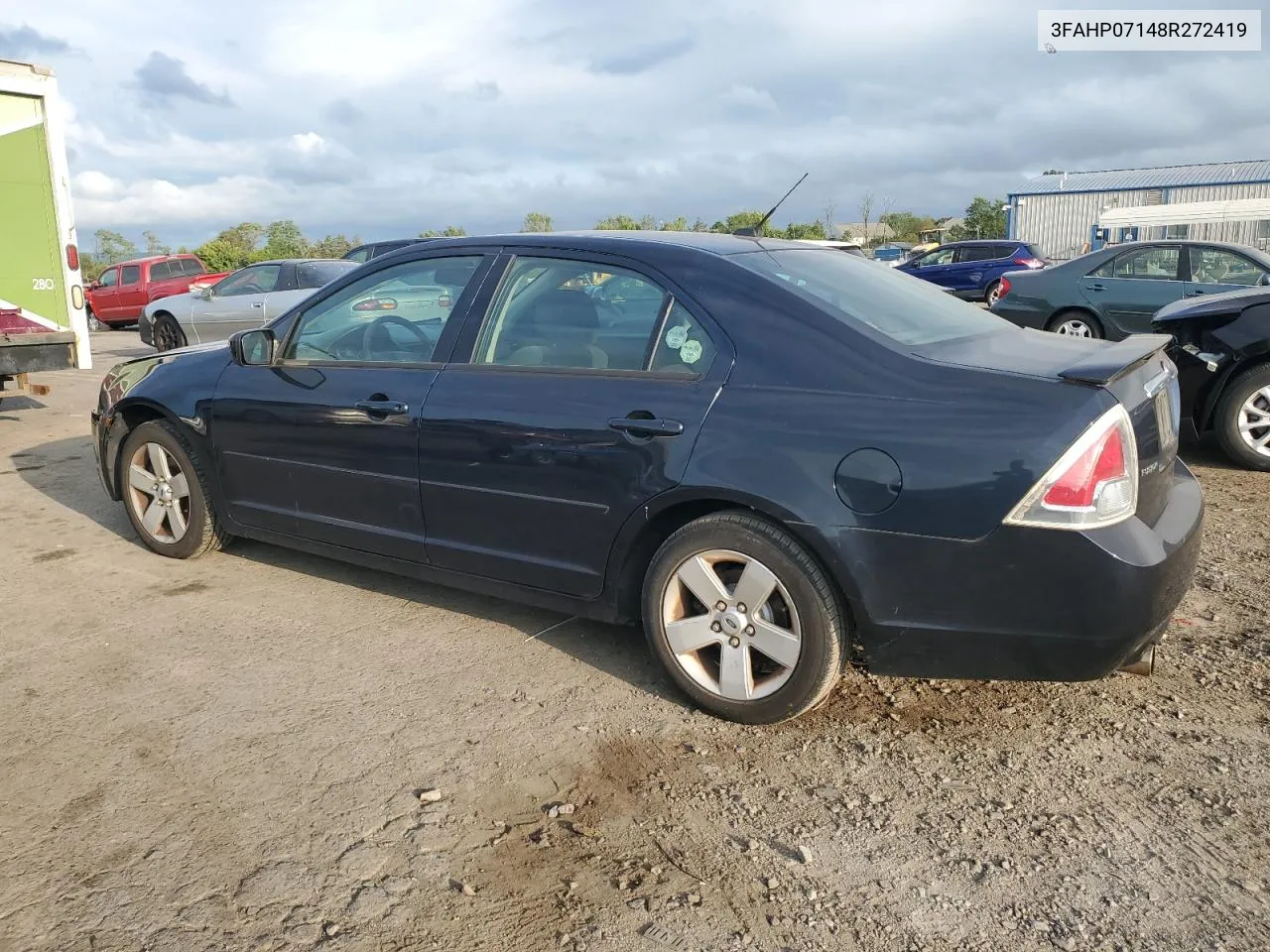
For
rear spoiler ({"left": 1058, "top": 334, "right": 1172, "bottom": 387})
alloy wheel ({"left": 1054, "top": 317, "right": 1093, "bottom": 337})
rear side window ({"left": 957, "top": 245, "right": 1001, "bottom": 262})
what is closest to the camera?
rear spoiler ({"left": 1058, "top": 334, "right": 1172, "bottom": 387})

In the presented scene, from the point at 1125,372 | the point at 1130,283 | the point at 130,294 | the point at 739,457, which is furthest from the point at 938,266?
the point at 739,457

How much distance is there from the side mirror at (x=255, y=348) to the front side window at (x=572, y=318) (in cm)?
128

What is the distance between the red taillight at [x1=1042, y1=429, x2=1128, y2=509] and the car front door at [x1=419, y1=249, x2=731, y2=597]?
3.59 ft

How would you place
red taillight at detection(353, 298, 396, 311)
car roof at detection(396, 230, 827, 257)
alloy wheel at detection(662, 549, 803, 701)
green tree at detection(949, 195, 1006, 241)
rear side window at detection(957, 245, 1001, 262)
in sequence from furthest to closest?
green tree at detection(949, 195, 1006, 241) < rear side window at detection(957, 245, 1001, 262) < red taillight at detection(353, 298, 396, 311) < car roof at detection(396, 230, 827, 257) < alloy wheel at detection(662, 549, 803, 701)

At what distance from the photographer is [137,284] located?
22906 mm

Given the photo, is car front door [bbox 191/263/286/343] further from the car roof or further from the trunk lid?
the trunk lid

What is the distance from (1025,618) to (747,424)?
101 centimetres

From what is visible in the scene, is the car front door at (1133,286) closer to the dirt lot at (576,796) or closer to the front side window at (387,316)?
the dirt lot at (576,796)

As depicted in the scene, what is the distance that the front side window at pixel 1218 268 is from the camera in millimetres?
10164

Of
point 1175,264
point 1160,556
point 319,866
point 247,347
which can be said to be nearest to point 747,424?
point 1160,556

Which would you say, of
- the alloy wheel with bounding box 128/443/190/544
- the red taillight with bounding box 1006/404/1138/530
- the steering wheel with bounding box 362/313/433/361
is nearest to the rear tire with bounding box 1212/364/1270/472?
the red taillight with bounding box 1006/404/1138/530

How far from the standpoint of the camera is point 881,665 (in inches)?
123

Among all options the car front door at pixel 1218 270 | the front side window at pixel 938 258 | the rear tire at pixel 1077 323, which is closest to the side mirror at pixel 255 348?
the rear tire at pixel 1077 323

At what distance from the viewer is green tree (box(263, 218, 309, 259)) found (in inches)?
1571
